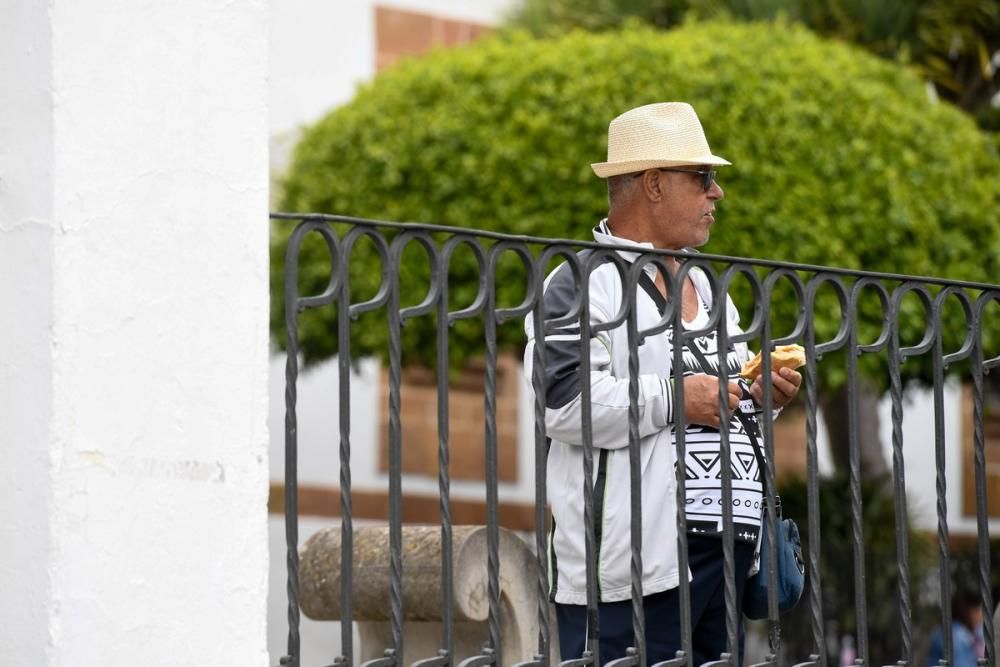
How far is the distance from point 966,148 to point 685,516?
19.9 ft

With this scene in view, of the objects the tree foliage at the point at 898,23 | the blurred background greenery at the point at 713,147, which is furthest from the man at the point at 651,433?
the tree foliage at the point at 898,23

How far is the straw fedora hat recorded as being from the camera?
13.0ft

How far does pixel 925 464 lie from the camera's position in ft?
45.5

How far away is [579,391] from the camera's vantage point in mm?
3531

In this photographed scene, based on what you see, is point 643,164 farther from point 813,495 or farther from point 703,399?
point 813,495

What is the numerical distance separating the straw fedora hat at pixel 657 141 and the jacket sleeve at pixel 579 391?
0.44 m

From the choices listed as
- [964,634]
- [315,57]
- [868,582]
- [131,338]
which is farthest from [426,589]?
[315,57]

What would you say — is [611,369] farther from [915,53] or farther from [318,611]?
[915,53]

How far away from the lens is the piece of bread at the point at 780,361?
3699 millimetres

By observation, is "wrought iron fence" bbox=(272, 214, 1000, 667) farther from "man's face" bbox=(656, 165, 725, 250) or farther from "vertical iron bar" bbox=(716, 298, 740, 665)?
"man's face" bbox=(656, 165, 725, 250)

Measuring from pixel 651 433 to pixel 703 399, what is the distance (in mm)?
125

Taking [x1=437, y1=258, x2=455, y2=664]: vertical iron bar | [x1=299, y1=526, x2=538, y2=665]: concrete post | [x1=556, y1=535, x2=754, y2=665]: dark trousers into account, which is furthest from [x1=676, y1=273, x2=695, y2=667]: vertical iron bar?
[x1=299, y1=526, x2=538, y2=665]: concrete post

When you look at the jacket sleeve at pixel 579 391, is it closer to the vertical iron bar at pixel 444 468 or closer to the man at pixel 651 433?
the man at pixel 651 433

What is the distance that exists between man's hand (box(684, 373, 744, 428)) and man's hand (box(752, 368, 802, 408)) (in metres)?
0.02
